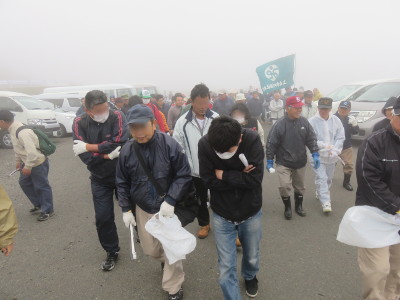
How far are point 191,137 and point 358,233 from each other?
2068mm

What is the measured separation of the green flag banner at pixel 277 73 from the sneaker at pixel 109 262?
8.02 m

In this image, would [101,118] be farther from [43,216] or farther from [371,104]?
[371,104]

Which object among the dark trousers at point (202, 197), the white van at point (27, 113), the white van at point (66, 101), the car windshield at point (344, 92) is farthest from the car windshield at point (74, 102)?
the dark trousers at point (202, 197)

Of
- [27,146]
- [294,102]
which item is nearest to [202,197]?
[294,102]

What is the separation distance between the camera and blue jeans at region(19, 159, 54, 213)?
4422mm

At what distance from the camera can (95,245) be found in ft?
12.2

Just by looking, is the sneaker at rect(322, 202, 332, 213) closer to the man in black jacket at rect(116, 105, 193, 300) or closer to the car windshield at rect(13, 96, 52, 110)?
the man in black jacket at rect(116, 105, 193, 300)

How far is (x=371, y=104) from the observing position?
846 centimetres

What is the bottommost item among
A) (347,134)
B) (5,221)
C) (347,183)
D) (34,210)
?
(347,183)

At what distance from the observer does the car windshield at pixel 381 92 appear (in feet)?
28.6

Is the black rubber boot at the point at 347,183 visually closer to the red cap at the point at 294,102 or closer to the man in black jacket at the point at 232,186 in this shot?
the red cap at the point at 294,102

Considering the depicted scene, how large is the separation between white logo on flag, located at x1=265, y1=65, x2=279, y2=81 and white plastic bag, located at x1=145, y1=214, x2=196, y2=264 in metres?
8.34

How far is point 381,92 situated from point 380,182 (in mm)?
8378

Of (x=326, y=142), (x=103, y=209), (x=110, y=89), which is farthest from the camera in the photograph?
(x=110, y=89)
